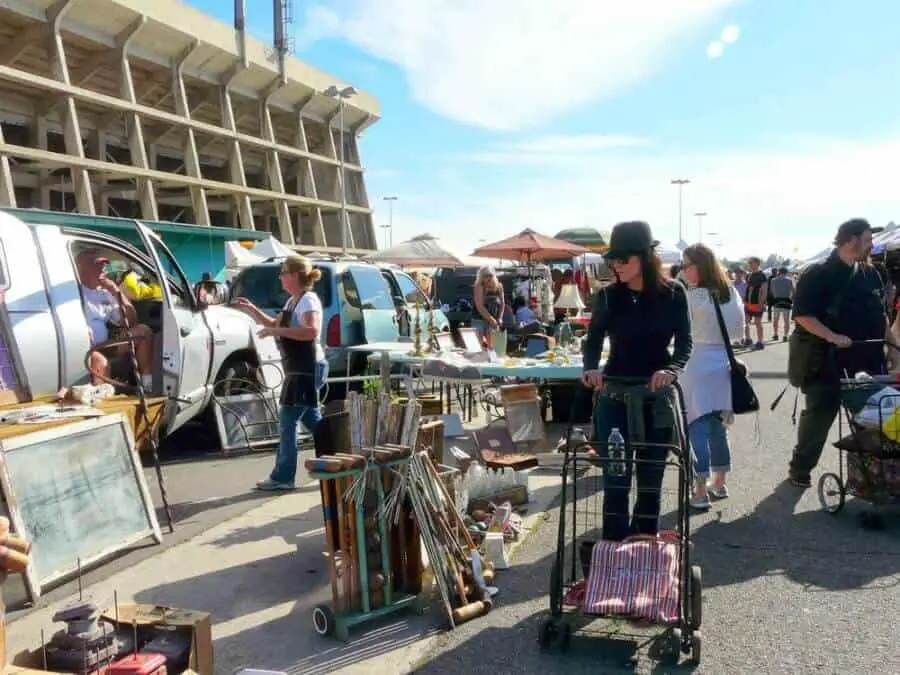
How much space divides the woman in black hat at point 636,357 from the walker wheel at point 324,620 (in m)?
1.46

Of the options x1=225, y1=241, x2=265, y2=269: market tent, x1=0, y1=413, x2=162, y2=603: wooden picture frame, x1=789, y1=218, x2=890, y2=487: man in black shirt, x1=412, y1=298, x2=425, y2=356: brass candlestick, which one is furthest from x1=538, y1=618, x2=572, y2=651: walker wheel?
x1=225, y1=241, x2=265, y2=269: market tent

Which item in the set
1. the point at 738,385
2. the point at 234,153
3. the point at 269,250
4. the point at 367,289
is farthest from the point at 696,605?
the point at 234,153

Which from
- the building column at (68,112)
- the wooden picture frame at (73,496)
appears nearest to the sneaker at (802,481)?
the wooden picture frame at (73,496)

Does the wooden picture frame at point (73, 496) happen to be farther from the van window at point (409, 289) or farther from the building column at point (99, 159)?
the building column at point (99, 159)

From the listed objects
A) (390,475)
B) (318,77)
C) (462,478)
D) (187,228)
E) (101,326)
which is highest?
(318,77)

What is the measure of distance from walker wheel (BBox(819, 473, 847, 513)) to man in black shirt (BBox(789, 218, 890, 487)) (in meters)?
0.48

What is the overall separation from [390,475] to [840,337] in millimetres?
3536

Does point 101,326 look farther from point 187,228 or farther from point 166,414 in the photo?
point 187,228

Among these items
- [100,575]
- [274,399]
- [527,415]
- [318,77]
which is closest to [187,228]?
[274,399]

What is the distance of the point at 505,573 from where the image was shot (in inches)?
184

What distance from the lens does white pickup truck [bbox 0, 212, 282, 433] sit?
234 inches

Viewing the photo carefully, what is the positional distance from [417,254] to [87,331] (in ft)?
49.1

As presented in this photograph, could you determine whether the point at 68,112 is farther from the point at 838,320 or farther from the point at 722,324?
the point at 838,320

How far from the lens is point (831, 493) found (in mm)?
5688
